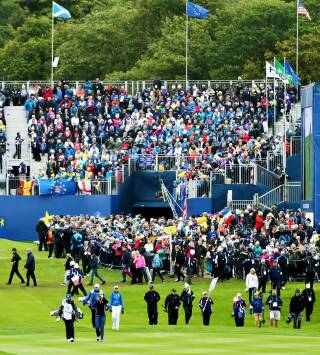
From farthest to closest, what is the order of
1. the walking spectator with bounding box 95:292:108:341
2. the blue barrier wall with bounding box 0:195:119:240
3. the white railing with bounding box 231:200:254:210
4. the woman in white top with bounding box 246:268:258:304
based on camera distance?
the blue barrier wall with bounding box 0:195:119:240 < the white railing with bounding box 231:200:254:210 < the woman in white top with bounding box 246:268:258:304 < the walking spectator with bounding box 95:292:108:341

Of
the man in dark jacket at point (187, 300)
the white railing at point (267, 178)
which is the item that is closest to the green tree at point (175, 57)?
the white railing at point (267, 178)

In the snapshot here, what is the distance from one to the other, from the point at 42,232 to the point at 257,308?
18932mm

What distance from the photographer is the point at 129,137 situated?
84250 millimetres

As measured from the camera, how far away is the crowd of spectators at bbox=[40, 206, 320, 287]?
61.8 m

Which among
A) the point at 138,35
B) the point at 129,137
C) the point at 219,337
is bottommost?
the point at 219,337

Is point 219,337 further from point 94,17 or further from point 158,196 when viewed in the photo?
point 94,17

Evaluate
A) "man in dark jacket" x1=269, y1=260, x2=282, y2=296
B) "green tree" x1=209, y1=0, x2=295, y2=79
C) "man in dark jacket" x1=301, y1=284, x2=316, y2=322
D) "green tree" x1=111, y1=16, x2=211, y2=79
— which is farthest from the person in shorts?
"green tree" x1=111, y1=16, x2=211, y2=79

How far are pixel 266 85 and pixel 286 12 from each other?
97.3ft

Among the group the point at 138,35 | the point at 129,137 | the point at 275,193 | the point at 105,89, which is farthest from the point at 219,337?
the point at 138,35

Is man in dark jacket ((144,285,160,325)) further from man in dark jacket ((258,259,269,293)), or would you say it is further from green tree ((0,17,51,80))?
green tree ((0,17,51,80))

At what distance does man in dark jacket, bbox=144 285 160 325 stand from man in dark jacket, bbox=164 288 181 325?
1.20 feet

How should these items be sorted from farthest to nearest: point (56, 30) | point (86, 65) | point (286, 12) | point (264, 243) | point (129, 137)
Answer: point (56, 30) < point (86, 65) < point (286, 12) < point (129, 137) < point (264, 243)

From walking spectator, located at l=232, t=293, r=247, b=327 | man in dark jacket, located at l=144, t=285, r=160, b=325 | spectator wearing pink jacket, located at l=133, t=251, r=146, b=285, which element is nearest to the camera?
walking spectator, located at l=232, t=293, r=247, b=327

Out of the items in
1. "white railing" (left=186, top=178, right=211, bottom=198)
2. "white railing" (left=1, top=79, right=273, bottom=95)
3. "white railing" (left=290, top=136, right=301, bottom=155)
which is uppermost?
"white railing" (left=1, top=79, right=273, bottom=95)
